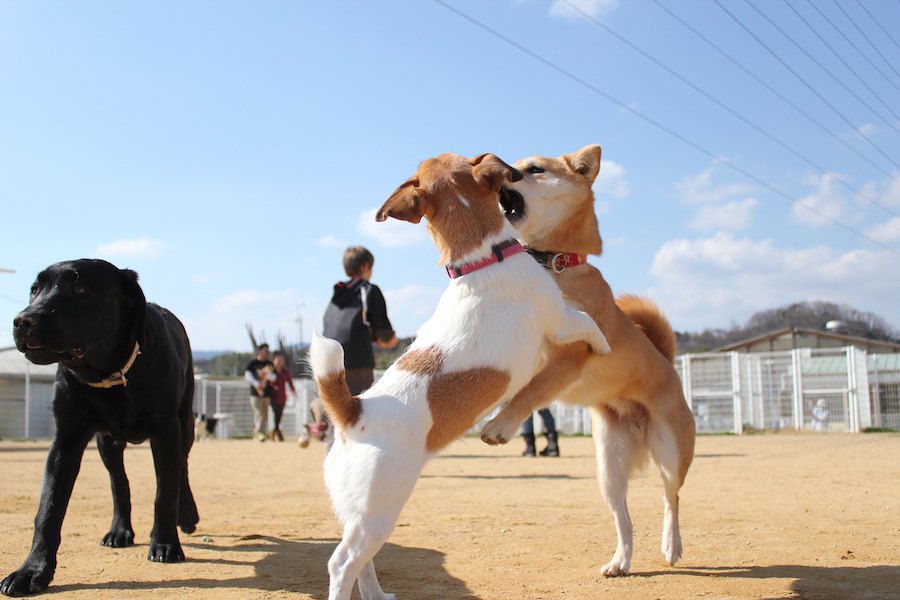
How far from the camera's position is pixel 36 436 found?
72.3 feet

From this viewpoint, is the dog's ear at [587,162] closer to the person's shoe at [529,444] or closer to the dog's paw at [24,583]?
the dog's paw at [24,583]

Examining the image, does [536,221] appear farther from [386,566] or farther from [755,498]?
[755,498]

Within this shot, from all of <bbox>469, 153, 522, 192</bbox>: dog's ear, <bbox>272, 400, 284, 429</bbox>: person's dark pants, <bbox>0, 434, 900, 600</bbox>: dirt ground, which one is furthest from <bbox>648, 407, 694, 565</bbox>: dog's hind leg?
<bbox>272, 400, 284, 429</bbox>: person's dark pants

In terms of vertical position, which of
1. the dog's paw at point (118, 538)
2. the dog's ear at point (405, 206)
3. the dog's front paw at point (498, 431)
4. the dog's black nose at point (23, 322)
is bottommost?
the dog's paw at point (118, 538)

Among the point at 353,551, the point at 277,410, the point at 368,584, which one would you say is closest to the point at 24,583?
the point at 368,584

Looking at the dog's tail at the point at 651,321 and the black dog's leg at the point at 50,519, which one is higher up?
the dog's tail at the point at 651,321

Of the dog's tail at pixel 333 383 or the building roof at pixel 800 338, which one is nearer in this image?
the dog's tail at pixel 333 383

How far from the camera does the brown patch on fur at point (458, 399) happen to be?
112 inches

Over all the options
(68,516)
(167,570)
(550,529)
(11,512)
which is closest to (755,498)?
(550,529)

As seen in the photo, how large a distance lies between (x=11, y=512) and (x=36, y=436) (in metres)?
18.3

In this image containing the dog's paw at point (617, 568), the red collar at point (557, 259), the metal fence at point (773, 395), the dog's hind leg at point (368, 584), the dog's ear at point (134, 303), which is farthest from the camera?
the metal fence at point (773, 395)

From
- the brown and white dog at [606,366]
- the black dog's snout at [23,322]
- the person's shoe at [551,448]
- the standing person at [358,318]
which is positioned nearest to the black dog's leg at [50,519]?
the black dog's snout at [23,322]

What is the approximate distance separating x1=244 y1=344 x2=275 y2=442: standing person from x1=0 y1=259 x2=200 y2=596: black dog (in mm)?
13467

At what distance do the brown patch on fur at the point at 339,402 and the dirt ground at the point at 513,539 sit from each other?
1.51 ft
